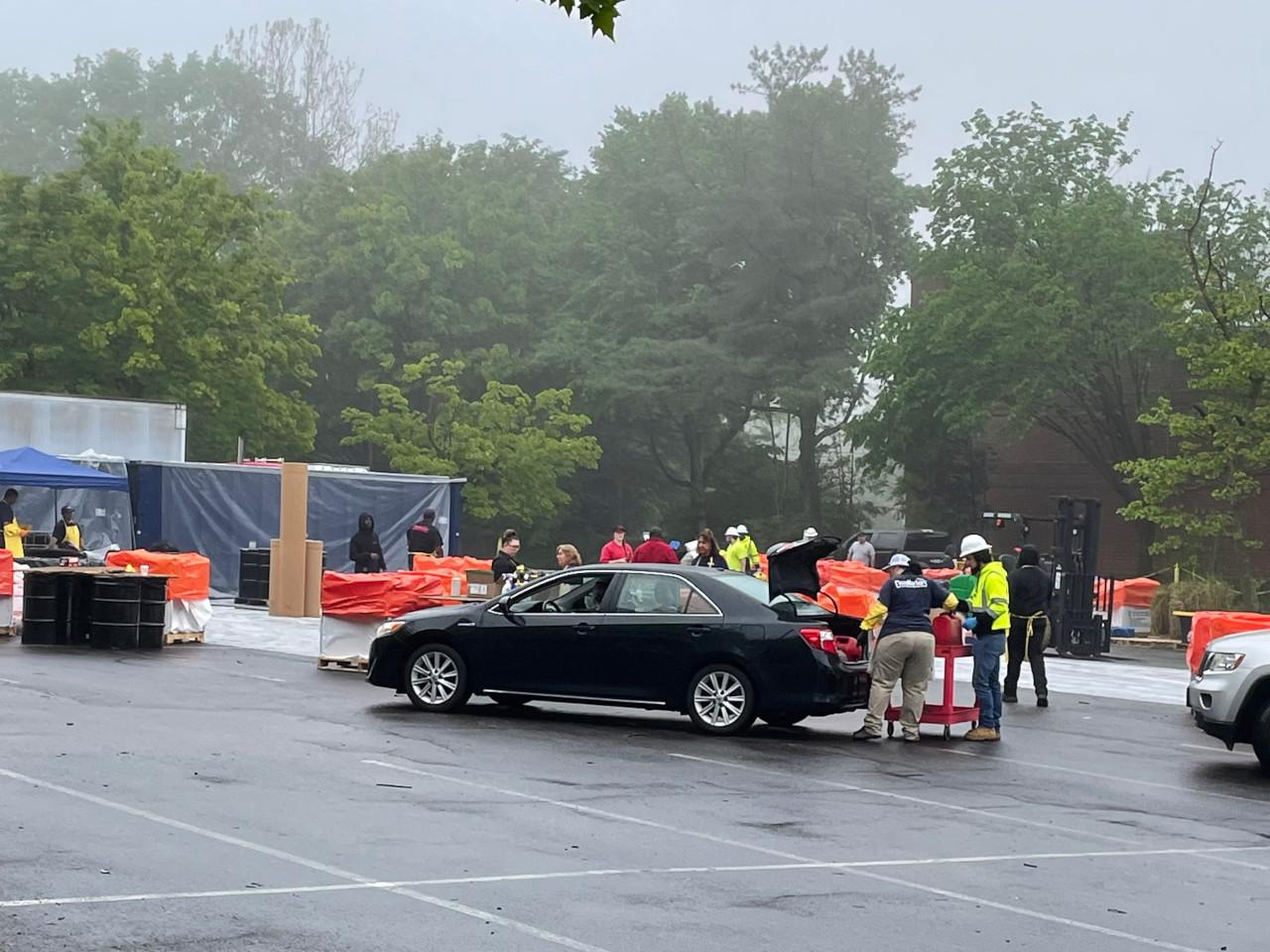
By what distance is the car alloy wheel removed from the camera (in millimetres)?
16641

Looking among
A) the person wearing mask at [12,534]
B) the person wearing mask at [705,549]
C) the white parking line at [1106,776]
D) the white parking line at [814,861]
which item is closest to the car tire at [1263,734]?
the white parking line at [1106,776]

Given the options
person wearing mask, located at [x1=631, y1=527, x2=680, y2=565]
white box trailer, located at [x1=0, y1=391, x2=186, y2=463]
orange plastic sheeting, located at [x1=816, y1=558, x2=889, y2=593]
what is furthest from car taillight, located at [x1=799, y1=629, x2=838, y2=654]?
white box trailer, located at [x1=0, y1=391, x2=186, y2=463]

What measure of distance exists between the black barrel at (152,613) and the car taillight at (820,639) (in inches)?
449

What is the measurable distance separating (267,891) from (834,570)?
25.3 meters

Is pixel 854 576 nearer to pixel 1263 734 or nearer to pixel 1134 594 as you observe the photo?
pixel 1134 594

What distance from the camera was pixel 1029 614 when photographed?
21.0 metres

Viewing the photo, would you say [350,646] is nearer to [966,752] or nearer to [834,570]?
[966,752]

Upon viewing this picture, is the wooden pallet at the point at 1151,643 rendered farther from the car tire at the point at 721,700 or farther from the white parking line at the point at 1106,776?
the car tire at the point at 721,700

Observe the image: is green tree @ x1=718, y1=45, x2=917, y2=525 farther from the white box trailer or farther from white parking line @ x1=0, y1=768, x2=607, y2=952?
white parking line @ x1=0, y1=768, x2=607, y2=952

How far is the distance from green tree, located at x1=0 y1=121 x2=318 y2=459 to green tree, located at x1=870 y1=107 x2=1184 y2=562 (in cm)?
2122

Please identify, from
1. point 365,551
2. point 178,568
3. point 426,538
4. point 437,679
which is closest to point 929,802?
point 437,679

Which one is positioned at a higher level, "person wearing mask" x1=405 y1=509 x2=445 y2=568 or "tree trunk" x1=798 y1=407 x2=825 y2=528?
"tree trunk" x1=798 y1=407 x2=825 y2=528

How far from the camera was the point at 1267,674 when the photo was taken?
16047 mm

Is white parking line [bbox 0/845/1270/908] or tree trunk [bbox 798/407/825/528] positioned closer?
white parking line [bbox 0/845/1270/908]
